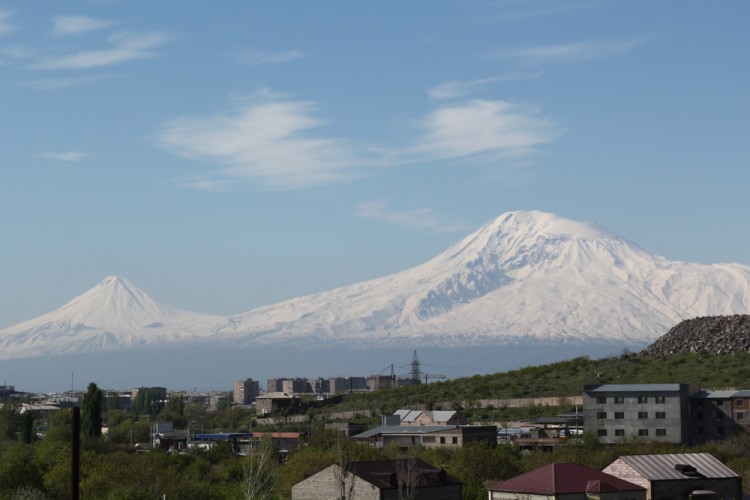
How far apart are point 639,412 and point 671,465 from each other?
163 feet

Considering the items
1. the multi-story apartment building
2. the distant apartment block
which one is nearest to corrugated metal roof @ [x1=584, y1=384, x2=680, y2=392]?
the multi-story apartment building

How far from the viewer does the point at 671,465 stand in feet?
309

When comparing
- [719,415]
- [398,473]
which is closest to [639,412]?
[719,415]

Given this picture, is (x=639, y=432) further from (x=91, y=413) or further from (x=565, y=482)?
(x=91, y=413)

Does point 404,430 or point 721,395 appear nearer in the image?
point 404,430

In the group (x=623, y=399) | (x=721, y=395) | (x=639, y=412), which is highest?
(x=721, y=395)

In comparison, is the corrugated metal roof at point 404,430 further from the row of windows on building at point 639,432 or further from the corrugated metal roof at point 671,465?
the corrugated metal roof at point 671,465

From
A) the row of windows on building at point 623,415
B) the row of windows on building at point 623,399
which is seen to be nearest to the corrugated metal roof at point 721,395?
the row of windows on building at point 623,399

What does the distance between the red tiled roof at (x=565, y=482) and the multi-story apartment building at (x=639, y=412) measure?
52271 mm

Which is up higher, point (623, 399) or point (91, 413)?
point (623, 399)

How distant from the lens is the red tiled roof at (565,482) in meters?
87.2

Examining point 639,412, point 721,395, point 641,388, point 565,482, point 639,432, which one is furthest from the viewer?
point 721,395

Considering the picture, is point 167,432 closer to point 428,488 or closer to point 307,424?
point 307,424

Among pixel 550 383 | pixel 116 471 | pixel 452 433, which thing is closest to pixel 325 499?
pixel 116 471
